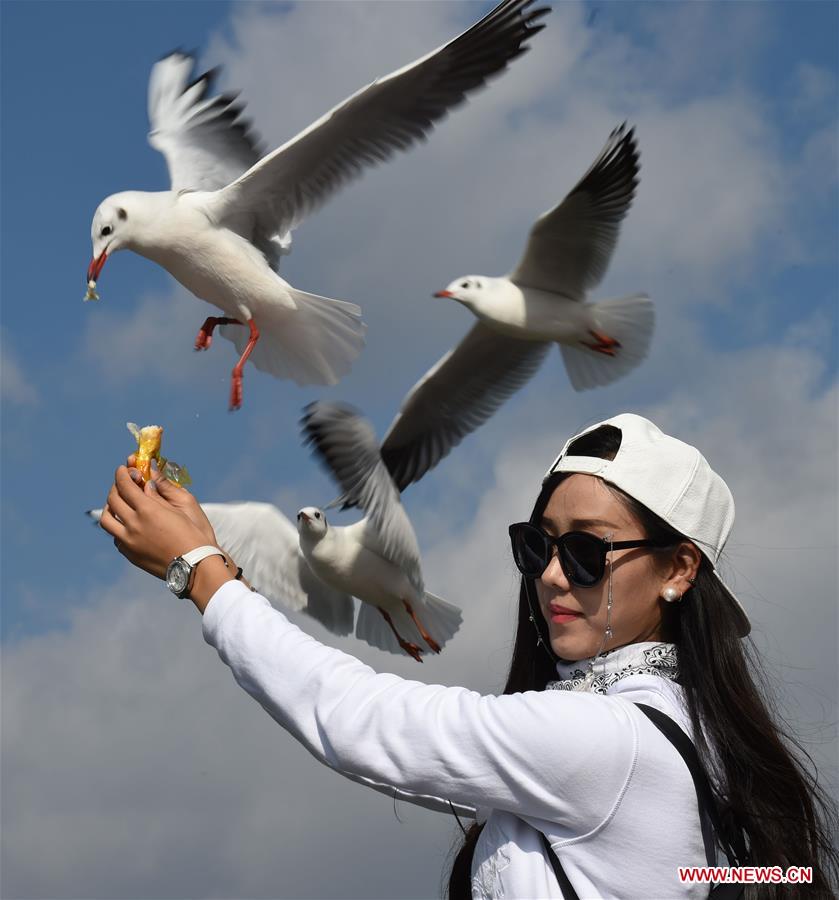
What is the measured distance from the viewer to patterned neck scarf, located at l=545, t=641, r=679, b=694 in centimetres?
151

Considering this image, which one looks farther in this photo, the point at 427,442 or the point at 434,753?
the point at 427,442

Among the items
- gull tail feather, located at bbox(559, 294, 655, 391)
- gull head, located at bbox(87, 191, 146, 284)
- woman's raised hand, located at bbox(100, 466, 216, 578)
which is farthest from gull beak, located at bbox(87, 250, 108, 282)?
gull tail feather, located at bbox(559, 294, 655, 391)

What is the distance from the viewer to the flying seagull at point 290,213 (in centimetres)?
392

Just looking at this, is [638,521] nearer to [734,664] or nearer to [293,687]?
[734,664]

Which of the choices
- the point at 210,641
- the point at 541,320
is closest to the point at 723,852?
the point at 210,641

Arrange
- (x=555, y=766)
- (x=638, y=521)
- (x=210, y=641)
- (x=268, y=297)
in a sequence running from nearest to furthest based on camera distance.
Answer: (x=555, y=766) → (x=210, y=641) → (x=638, y=521) → (x=268, y=297)

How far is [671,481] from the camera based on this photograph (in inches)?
60.5

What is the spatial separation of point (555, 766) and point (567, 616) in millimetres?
278

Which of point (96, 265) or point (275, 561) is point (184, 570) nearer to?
point (96, 265)

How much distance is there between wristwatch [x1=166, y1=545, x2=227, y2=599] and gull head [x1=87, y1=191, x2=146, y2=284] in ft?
8.40

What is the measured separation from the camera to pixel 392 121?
4164mm

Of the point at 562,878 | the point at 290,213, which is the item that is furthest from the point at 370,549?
the point at 562,878

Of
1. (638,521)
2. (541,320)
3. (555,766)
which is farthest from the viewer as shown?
(541,320)

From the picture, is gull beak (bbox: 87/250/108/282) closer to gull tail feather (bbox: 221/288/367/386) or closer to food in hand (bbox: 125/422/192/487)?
gull tail feather (bbox: 221/288/367/386)
